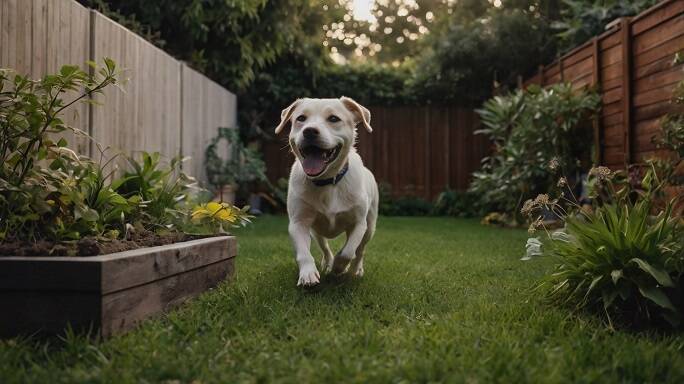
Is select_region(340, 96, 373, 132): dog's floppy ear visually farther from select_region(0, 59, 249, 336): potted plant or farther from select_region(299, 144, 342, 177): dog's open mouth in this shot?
select_region(0, 59, 249, 336): potted plant

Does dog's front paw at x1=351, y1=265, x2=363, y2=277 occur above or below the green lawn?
above

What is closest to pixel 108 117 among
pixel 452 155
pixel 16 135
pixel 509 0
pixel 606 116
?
pixel 16 135

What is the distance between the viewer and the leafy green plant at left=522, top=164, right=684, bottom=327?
2615 mm

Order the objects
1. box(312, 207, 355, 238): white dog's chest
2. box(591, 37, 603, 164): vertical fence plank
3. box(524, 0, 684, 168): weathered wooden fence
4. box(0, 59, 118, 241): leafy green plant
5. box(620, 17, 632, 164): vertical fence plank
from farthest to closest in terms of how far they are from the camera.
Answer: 1. box(591, 37, 603, 164): vertical fence plank
2. box(620, 17, 632, 164): vertical fence plank
3. box(524, 0, 684, 168): weathered wooden fence
4. box(312, 207, 355, 238): white dog's chest
5. box(0, 59, 118, 241): leafy green plant

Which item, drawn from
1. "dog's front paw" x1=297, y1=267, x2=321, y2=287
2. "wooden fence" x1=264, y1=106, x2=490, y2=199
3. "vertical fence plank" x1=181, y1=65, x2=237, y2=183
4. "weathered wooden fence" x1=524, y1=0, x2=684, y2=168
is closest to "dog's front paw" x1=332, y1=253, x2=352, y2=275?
"dog's front paw" x1=297, y1=267, x2=321, y2=287

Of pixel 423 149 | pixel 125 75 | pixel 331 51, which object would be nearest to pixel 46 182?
pixel 125 75

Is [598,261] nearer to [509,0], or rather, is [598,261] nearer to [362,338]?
[362,338]

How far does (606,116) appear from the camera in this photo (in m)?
7.30

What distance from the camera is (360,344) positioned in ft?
7.32

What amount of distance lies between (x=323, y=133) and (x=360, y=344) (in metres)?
1.51

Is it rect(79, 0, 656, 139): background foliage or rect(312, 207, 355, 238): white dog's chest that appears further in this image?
rect(79, 0, 656, 139): background foliage

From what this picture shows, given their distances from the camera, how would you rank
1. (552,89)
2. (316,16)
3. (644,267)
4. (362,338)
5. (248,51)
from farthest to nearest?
(316,16), (248,51), (552,89), (644,267), (362,338)

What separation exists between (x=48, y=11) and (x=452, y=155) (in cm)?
962

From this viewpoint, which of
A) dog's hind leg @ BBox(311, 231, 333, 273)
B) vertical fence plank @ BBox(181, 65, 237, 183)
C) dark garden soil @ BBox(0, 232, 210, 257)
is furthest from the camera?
vertical fence plank @ BBox(181, 65, 237, 183)
